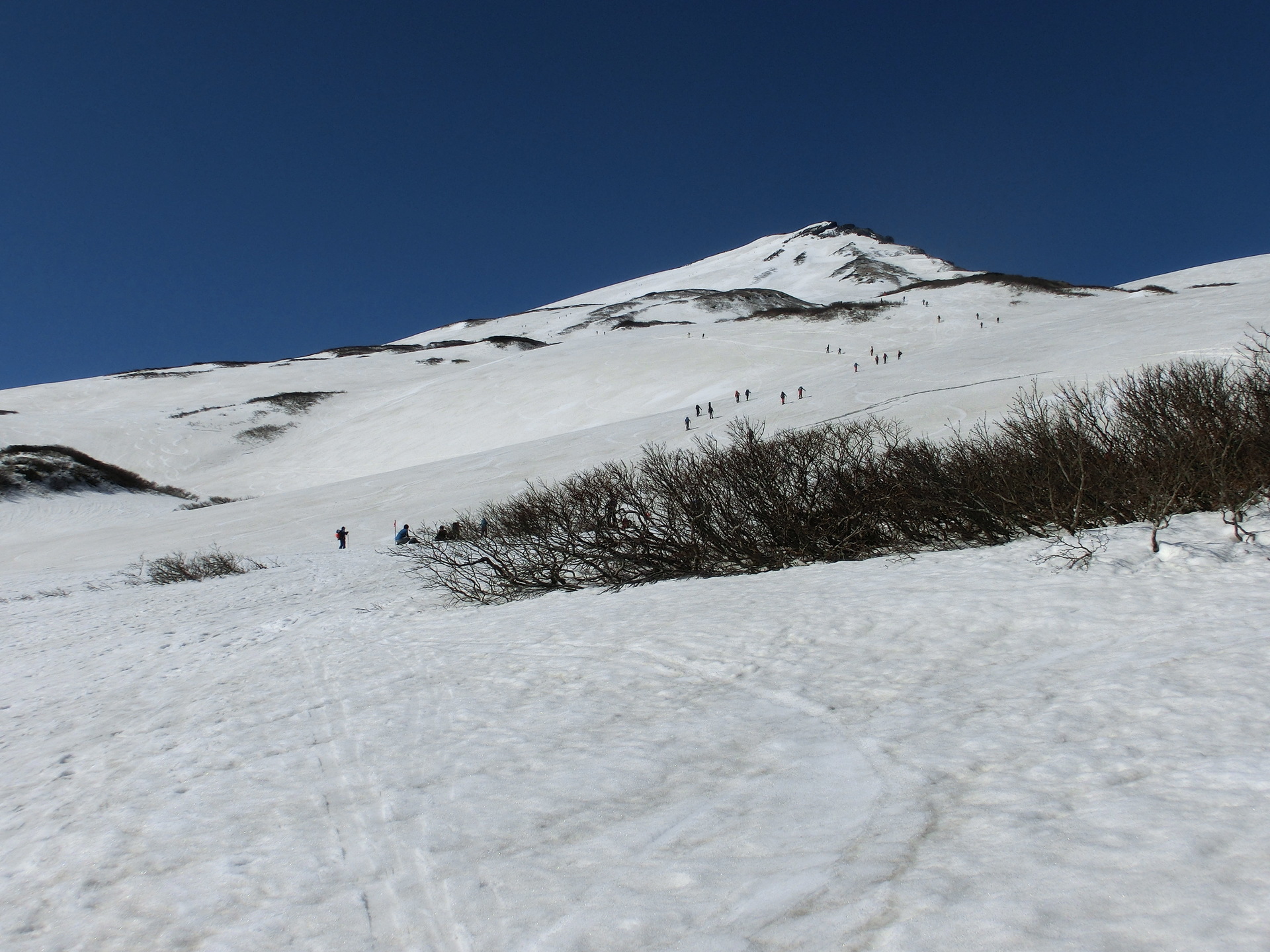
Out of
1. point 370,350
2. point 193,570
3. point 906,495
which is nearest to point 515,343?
point 370,350

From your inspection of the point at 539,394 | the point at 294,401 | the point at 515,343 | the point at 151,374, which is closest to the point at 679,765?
the point at 539,394

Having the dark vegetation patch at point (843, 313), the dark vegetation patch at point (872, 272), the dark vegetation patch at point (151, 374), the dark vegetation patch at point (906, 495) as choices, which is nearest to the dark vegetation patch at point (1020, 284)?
the dark vegetation patch at point (843, 313)

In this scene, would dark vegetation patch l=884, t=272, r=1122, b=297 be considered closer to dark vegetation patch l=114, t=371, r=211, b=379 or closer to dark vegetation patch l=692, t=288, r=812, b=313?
dark vegetation patch l=692, t=288, r=812, b=313

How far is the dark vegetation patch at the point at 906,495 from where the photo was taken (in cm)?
748

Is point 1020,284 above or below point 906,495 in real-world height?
above

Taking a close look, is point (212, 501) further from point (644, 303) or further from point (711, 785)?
point (644, 303)

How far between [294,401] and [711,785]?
6957cm

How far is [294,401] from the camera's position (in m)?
64.3

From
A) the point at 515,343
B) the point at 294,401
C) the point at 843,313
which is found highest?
the point at 515,343

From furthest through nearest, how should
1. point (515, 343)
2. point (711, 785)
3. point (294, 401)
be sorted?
point (515, 343)
point (294, 401)
point (711, 785)

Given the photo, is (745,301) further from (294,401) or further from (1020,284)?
(294,401)

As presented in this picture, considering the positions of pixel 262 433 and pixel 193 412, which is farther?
pixel 193 412

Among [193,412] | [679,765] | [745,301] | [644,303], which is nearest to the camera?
[679,765]

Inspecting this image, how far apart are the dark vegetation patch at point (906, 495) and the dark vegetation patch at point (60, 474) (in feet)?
137
